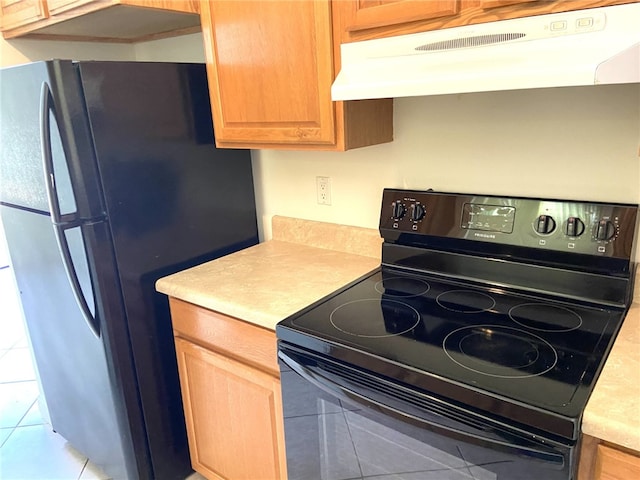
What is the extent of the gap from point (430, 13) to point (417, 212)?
0.61 metres

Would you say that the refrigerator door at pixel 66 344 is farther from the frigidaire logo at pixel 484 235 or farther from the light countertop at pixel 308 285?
the frigidaire logo at pixel 484 235

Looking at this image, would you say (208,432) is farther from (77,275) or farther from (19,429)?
(19,429)

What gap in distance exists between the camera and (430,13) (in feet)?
3.65

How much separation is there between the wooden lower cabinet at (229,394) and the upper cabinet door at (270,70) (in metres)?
0.59

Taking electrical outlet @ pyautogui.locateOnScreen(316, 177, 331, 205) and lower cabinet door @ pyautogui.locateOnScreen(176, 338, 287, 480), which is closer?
lower cabinet door @ pyautogui.locateOnScreen(176, 338, 287, 480)

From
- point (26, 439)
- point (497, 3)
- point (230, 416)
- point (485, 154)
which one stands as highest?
point (497, 3)

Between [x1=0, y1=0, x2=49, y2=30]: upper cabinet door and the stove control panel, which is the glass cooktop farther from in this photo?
[x1=0, y1=0, x2=49, y2=30]: upper cabinet door

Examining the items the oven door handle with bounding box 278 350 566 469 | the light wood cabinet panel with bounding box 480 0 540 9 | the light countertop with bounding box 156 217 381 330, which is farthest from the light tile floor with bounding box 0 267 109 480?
the light wood cabinet panel with bounding box 480 0 540 9

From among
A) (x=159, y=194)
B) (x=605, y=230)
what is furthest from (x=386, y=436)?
(x=159, y=194)

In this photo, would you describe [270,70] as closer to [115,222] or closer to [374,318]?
[115,222]

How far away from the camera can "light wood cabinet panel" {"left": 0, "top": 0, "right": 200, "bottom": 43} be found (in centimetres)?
154

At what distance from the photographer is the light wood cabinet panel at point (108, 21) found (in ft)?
5.06

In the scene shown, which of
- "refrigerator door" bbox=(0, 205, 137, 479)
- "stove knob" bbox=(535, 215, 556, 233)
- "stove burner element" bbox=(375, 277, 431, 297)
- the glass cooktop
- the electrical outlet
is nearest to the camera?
the glass cooktop

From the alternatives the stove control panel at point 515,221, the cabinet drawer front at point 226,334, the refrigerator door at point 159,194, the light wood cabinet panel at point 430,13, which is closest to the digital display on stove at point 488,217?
the stove control panel at point 515,221
